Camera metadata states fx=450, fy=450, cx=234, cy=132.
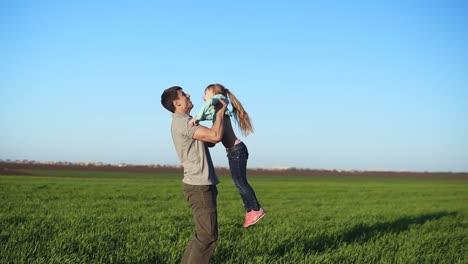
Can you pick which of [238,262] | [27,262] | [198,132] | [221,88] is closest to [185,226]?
[238,262]

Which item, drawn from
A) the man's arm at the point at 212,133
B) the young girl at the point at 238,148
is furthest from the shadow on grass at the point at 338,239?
the man's arm at the point at 212,133

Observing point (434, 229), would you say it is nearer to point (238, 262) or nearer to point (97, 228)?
point (238, 262)

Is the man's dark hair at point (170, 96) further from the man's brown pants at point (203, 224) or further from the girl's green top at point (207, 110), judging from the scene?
the man's brown pants at point (203, 224)

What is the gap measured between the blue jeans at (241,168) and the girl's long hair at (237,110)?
0.95 ft

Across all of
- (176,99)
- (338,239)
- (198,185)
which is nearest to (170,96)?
(176,99)

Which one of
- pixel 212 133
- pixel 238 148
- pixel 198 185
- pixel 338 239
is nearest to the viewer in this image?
pixel 212 133

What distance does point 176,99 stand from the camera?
17.0ft

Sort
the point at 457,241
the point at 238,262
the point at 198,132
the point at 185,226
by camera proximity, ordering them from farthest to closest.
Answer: the point at 185,226 < the point at 457,241 < the point at 238,262 < the point at 198,132

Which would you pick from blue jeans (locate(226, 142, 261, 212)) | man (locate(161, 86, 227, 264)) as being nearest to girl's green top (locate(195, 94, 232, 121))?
man (locate(161, 86, 227, 264))

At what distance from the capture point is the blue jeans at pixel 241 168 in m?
5.80

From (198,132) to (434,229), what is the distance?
1038 centimetres

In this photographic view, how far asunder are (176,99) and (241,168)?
133 cm

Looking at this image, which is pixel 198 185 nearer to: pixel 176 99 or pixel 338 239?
pixel 176 99

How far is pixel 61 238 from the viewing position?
26.5 ft
